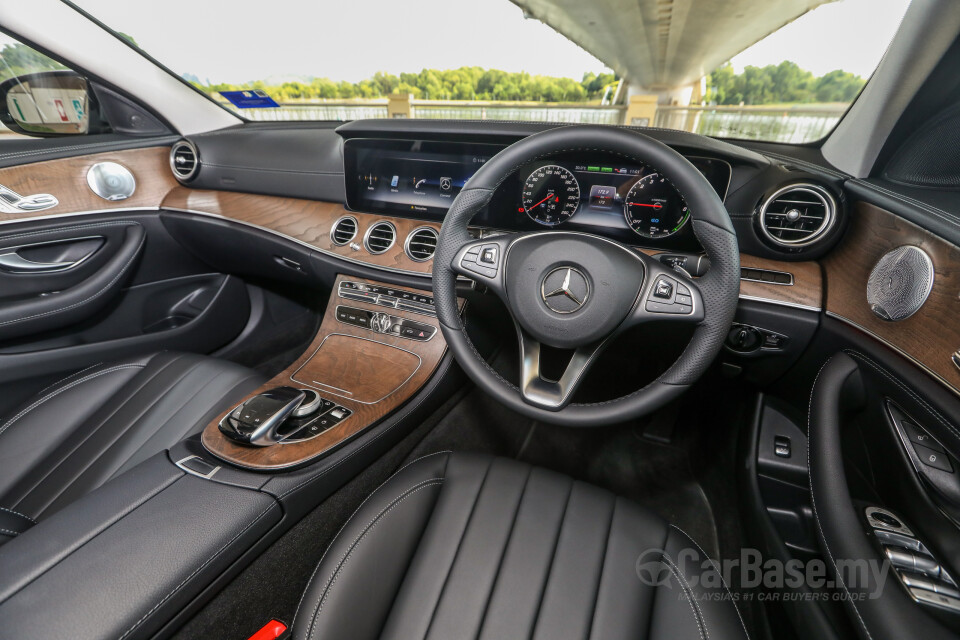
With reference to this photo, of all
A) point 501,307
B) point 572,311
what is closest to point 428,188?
point 501,307

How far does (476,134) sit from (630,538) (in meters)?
1.14

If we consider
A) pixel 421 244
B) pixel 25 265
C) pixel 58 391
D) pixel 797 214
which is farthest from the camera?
pixel 25 265

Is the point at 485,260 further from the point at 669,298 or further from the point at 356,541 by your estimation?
the point at 356,541

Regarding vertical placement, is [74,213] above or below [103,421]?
above

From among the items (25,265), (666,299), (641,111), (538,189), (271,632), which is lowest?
(271,632)

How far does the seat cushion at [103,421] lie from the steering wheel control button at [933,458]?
1584mm

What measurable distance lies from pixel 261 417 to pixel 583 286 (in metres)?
0.82

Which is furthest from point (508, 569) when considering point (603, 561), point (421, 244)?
point (421, 244)

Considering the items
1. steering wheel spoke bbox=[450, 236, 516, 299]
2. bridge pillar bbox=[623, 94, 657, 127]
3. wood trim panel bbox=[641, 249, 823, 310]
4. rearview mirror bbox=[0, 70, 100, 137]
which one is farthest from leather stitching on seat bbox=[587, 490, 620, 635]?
rearview mirror bbox=[0, 70, 100, 137]

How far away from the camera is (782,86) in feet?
4.66

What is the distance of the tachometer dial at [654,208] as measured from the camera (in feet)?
4.04

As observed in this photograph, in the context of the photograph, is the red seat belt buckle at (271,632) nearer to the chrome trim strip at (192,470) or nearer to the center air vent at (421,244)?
the chrome trim strip at (192,470)

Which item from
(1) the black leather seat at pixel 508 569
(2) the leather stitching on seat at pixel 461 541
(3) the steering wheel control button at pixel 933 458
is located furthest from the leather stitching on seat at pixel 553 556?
(3) the steering wheel control button at pixel 933 458

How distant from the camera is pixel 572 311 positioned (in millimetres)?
949
